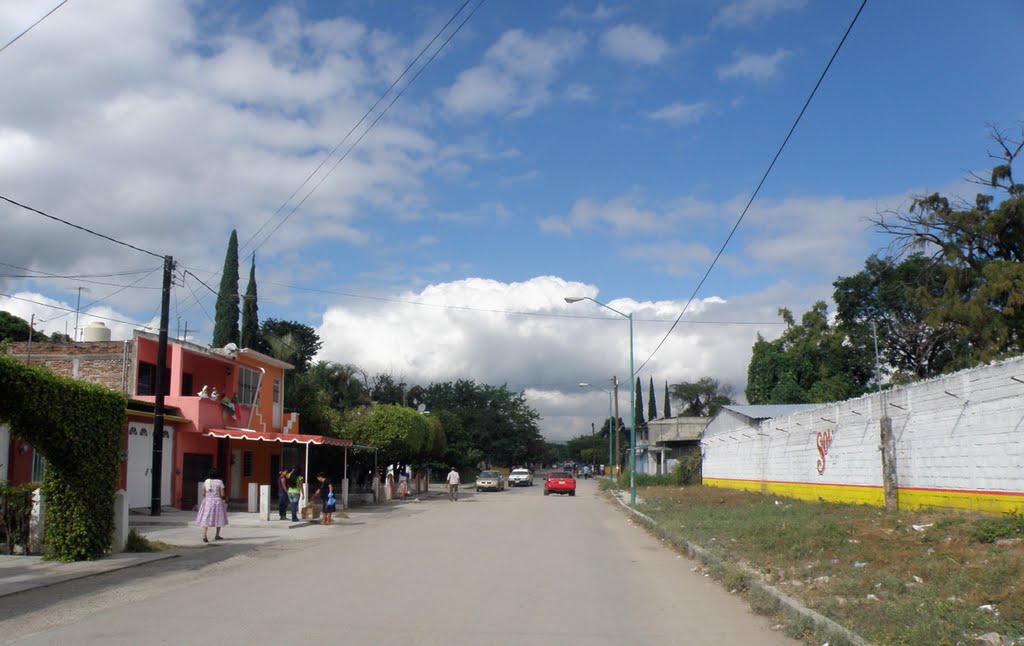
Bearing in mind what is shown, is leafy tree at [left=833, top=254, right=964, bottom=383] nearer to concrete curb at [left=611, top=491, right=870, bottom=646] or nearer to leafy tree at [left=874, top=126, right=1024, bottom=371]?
leafy tree at [left=874, top=126, right=1024, bottom=371]

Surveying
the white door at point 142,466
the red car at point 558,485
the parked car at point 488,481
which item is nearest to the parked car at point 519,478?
→ the parked car at point 488,481

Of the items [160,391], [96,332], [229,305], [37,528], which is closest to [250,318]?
[229,305]

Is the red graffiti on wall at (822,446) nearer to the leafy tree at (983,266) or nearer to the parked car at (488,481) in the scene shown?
the leafy tree at (983,266)

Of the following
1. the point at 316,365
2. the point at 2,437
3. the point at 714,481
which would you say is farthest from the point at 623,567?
the point at 316,365

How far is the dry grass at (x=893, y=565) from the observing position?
7527mm

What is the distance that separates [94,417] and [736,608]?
10.5 meters

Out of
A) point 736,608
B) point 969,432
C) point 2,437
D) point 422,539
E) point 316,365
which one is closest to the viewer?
point 736,608

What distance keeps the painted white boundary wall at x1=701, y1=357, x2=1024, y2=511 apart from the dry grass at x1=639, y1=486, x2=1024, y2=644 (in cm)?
82

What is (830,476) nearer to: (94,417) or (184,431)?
(94,417)

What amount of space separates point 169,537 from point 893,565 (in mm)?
15192

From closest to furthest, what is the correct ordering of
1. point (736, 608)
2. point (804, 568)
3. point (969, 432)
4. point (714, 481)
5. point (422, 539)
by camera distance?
point (736, 608), point (804, 568), point (969, 432), point (422, 539), point (714, 481)

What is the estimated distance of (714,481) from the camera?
42219mm

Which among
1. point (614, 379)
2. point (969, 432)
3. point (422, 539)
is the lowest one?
point (422, 539)

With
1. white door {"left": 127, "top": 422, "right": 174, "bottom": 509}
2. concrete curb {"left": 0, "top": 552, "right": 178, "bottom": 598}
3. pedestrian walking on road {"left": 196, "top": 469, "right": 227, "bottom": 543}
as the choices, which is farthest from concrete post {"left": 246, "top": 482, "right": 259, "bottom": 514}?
concrete curb {"left": 0, "top": 552, "right": 178, "bottom": 598}
